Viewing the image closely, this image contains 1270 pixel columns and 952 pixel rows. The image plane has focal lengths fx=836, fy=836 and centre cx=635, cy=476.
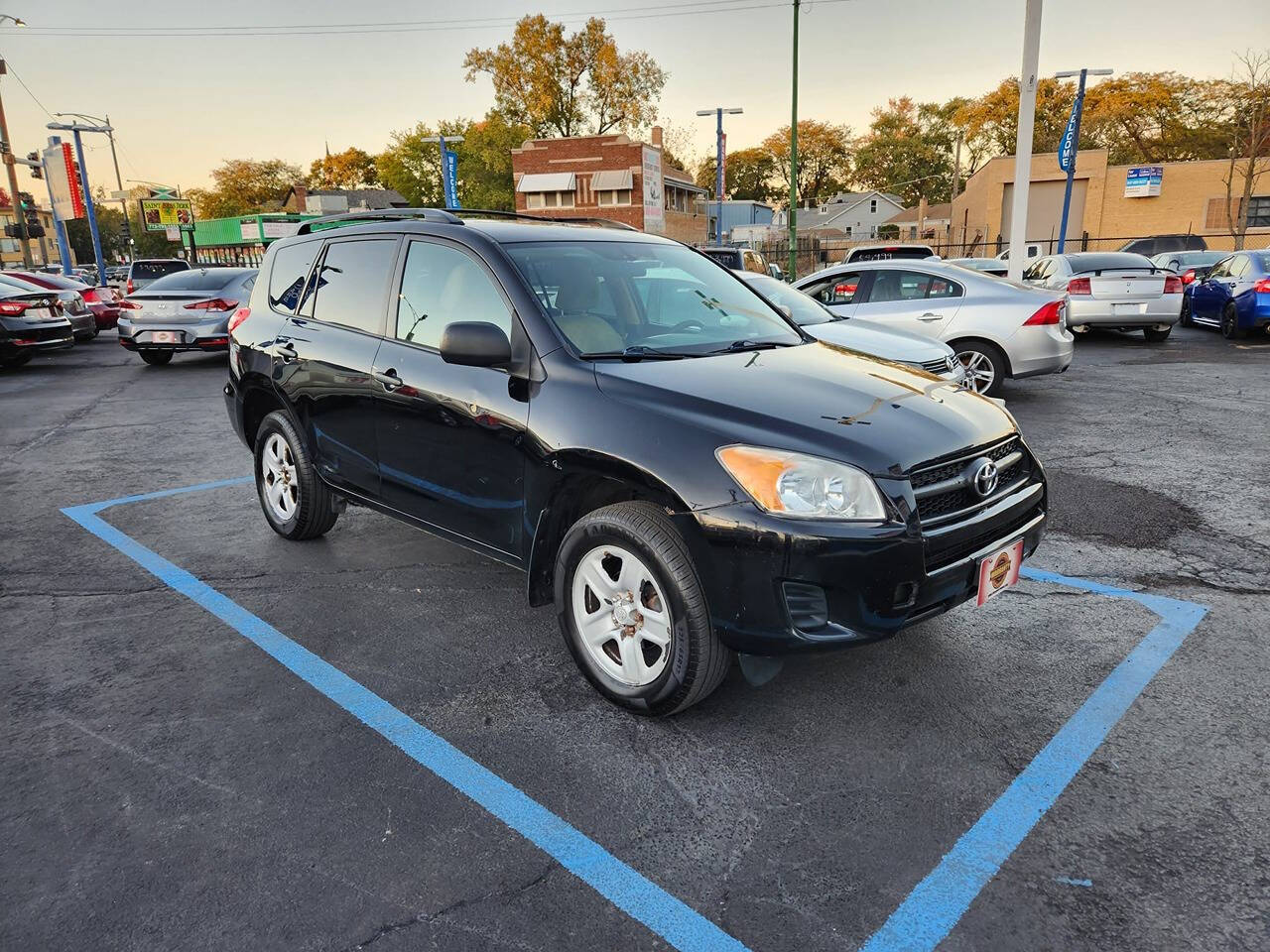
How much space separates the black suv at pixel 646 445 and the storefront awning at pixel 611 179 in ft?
157

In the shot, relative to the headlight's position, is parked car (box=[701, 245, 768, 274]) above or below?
above

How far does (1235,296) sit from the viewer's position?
1410 cm

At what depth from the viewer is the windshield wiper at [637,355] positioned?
3.36m

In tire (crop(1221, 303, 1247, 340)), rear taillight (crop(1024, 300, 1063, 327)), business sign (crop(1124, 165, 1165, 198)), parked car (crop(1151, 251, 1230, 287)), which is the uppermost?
business sign (crop(1124, 165, 1165, 198))

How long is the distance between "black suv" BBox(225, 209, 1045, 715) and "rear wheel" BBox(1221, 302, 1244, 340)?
1362cm

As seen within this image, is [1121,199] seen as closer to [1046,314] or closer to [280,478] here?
[1046,314]

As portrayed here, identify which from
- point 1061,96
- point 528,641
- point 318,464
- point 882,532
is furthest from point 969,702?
point 1061,96

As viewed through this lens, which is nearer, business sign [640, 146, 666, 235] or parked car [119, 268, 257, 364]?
parked car [119, 268, 257, 364]

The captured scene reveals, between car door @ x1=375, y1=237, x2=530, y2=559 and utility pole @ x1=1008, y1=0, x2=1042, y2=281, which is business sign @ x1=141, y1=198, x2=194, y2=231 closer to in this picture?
utility pole @ x1=1008, y1=0, x2=1042, y2=281

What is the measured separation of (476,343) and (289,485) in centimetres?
245

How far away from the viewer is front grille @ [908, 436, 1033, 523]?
2.84 meters

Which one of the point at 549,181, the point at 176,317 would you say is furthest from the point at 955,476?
→ the point at 549,181

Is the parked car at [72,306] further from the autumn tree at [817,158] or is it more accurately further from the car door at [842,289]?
the autumn tree at [817,158]

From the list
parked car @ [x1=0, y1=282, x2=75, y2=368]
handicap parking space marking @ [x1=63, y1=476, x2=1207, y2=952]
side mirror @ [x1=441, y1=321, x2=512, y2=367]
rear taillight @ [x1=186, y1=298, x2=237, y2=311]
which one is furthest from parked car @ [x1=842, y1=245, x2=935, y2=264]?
parked car @ [x1=0, y1=282, x2=75, y2=368]
